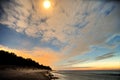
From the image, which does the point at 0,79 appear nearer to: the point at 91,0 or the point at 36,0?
the point at 36,0

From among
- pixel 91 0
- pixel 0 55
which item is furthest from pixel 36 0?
pixel 0 55

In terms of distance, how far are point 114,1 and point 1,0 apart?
5214 mm

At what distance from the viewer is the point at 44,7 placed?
20.5ft

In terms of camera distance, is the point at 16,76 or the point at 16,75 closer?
the point at 16,76

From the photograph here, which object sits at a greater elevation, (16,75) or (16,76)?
(16,75)

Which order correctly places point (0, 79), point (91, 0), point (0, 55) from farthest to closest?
1. point (0, 55)
2. point (0, 79)
3. point (91, 0)

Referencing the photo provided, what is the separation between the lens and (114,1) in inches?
251

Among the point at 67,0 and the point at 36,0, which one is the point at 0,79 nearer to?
the point at 36,0

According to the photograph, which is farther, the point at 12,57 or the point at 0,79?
the point at 12,57

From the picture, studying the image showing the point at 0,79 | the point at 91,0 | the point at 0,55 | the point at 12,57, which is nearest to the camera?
the point at 91,0

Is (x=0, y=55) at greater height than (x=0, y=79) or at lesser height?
greater

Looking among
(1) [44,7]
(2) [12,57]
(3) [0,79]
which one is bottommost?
(3) [0,79]

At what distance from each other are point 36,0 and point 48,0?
0.57 m

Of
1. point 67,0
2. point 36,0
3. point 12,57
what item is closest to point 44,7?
point 36,0
